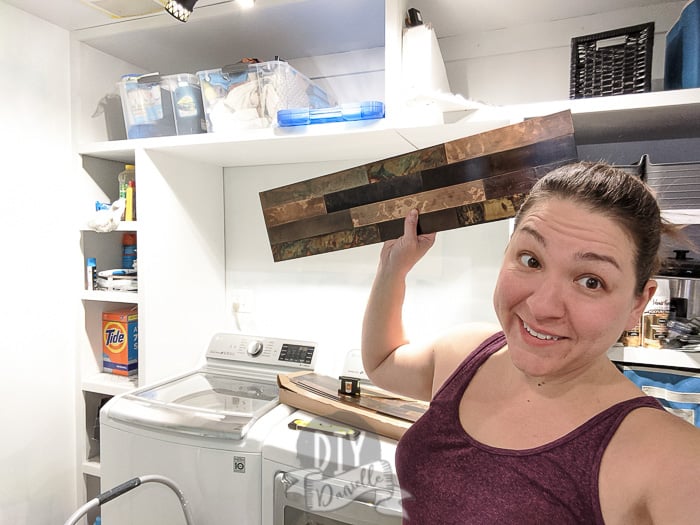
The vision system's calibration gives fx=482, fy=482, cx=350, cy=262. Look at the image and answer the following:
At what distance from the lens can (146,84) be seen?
1.75 metres

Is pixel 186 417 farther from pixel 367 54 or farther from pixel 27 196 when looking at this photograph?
pixel 367 54

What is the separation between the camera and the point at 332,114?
57.2 inches

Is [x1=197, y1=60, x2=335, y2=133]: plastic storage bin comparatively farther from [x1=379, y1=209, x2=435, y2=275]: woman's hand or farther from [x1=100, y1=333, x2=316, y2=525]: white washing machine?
[x1=100, y1=333, x2=316, y2=525]: white washing machine

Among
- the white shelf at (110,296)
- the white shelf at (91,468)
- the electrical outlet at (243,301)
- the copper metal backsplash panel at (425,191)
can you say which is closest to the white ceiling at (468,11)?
the copper metal backsplash panel at (425,191)

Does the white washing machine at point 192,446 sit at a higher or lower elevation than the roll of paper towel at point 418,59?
lower

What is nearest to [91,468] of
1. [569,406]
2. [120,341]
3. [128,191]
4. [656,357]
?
[120,341]

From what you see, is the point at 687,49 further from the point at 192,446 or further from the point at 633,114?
the point at 192,446

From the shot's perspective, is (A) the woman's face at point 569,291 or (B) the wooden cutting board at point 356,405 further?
(B) the wooden cutting board at point 356,405

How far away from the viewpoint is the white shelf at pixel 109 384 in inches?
72.3

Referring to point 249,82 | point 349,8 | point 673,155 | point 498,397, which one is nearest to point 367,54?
point 349,8

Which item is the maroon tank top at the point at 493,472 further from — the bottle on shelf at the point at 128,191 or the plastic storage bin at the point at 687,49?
the bottle on shelf at the point at 128,191

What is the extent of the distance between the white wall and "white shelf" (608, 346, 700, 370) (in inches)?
74.8

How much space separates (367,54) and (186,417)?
146 centimetres

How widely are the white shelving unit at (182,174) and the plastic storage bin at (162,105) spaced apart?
0.25ft
